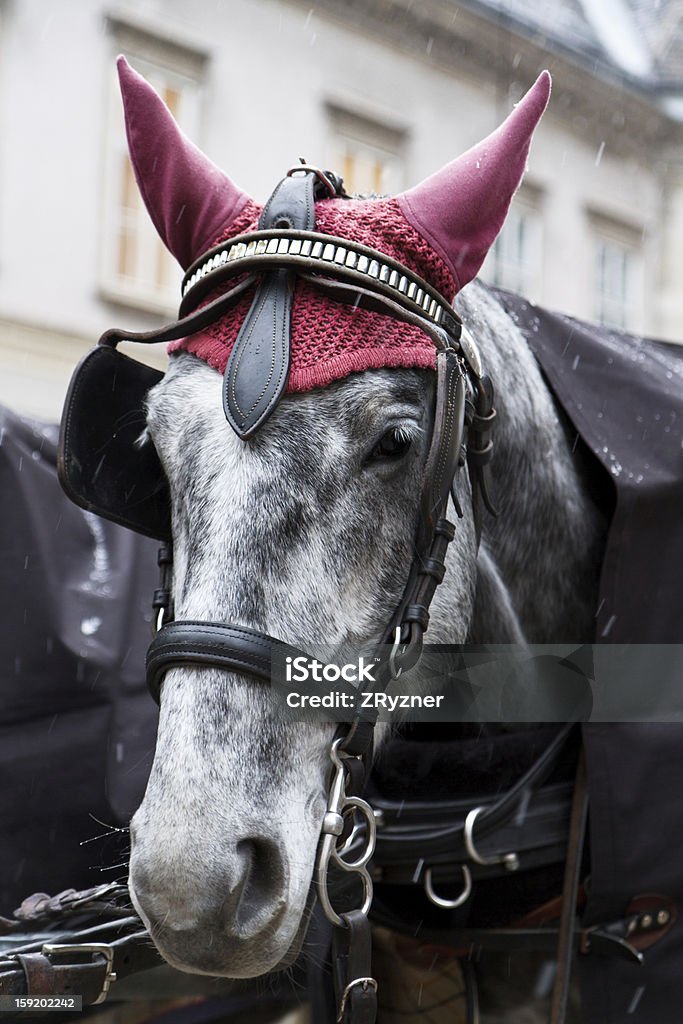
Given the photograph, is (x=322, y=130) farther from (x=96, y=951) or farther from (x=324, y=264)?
(x=96, y=951)

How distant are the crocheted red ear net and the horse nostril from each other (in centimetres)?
58

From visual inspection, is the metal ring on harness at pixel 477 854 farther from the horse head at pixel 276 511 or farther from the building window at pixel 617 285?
the building window at pixel 617 285

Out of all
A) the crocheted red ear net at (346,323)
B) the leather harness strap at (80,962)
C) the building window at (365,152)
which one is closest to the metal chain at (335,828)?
the leather harness strap at (80,962)

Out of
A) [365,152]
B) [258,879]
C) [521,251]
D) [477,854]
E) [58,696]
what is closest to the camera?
[258,879]

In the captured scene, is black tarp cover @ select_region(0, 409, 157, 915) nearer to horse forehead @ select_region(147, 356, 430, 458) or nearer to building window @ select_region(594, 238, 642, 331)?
horse forehead @ select_region(147, 356, 430, 458)

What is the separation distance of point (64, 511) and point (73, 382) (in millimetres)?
553

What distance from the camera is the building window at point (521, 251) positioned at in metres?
9.88

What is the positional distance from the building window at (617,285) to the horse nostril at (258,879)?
10.1m

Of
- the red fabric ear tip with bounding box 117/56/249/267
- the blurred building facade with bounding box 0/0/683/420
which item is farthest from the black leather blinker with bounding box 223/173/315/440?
the blurred building facade with bounding box 0/0/683/420

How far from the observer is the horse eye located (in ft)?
5.24

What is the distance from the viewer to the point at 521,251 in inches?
399

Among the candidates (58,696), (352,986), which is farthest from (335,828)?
(58,696)

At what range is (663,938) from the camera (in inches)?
77.9

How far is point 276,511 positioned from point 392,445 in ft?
0.68
